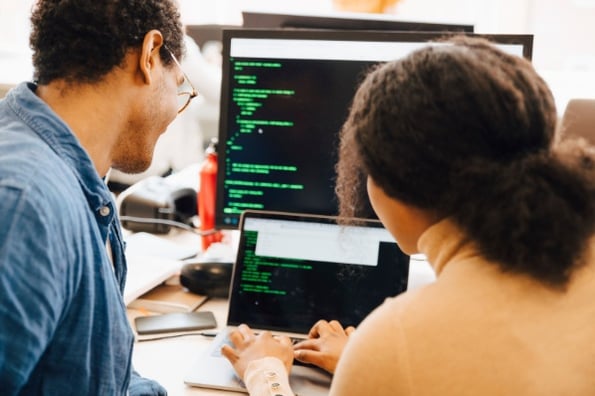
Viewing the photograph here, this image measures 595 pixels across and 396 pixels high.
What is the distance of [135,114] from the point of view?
1010 millimetres

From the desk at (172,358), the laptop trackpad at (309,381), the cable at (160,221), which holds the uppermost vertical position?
the laptop trackpad at (309,381)

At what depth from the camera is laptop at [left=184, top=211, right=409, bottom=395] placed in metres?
1.25

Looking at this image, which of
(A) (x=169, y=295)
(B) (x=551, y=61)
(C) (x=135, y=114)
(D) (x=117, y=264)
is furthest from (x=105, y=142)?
(B) (x=551, y=61)

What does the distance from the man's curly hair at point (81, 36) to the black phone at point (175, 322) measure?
52cm

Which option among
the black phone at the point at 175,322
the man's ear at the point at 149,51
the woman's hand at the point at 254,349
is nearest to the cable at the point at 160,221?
the black phone at the point at 175,322

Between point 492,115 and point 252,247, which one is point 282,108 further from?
point 492,115

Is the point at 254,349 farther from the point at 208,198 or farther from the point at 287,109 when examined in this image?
the point at 208,198

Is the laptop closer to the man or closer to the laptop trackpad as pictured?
the laptop trackpad

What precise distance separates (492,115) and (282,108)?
75 cm

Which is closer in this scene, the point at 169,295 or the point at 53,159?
the point at 53,159

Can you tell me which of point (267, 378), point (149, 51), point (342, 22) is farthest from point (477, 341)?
point (342, 22)

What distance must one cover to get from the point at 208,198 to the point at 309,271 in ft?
1.62

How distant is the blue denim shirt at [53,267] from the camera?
2.40 ft

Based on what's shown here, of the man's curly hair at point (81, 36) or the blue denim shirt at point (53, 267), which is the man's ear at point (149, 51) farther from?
the blue denim shirt at point (53, 267)
